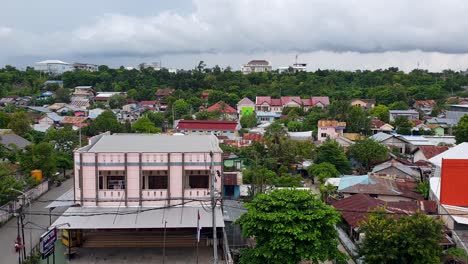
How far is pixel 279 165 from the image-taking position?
33375 mm

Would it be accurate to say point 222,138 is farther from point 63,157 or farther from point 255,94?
point 255,94

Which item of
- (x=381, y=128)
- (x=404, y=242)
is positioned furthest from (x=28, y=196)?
(x=381, y=128)

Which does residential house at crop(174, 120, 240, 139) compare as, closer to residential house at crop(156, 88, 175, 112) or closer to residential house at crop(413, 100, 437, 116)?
residential house at crop(156, 88, 175, 112)

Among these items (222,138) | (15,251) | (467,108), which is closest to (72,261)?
(15,251)

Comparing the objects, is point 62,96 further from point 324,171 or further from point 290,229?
point 290,229

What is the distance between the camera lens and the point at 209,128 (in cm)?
4947

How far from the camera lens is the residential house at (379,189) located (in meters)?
Answer: 24.1

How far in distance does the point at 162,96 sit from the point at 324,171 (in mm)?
53077

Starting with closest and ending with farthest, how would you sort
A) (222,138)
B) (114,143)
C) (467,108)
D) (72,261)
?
(72,261) < (114,143) < (222,138) < (467,108)

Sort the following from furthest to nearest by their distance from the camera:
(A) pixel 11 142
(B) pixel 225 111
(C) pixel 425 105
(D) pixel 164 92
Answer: (D) pixel 164 92, (C) pixel 425 105, (B) pixel 225 111, (A) pixel 11 142

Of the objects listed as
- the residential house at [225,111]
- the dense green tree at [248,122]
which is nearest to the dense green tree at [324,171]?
the dense green tree at [248,122]

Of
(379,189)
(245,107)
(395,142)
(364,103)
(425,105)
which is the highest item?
(364,103)

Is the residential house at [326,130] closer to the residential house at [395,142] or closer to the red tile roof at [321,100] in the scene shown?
the residential house at [395,142]

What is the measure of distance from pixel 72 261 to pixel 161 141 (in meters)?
7.50
